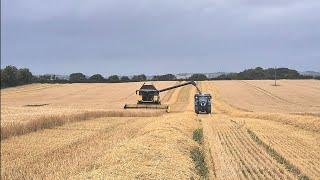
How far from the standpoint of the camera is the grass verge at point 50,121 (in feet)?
87.0

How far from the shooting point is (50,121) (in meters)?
32.3

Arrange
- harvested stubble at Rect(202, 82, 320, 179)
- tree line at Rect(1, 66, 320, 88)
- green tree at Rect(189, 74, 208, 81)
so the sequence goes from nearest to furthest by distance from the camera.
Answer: harvested stubble at Rect(202, 82, 320, 179)
tree line at Rect(1, 66, 320, 88)
green tree at Rect(189, 74, 208, 81)

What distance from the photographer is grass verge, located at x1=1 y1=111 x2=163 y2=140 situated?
2652cm

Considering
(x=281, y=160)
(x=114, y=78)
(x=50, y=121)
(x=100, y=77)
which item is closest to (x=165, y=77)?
(x=114, y=78)

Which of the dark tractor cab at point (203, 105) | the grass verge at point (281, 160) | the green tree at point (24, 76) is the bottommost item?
the dark tractor cab at point (203, 105)

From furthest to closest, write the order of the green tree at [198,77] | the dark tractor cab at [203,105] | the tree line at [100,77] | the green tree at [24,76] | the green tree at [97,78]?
the green tree at [97,78] < the green tree at [198,77] < the green tree at [24,76] < the tree line at [100,77] < the dark tractor cab at [203,105]

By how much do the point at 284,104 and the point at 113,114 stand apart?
20.6 m

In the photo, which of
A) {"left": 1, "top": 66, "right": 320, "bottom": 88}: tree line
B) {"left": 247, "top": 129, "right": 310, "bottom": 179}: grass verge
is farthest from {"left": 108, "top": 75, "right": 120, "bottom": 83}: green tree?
{"left": 247, "top": 129, "right": 310, "bottom": 179}: grass verge

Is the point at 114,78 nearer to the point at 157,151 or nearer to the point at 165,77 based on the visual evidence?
the point at 165,77

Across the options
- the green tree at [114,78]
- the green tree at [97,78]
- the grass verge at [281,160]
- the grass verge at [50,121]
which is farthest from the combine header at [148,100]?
the green tree at [97,78]

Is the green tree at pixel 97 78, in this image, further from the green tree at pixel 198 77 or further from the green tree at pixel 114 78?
the green tree at pixel 198 77

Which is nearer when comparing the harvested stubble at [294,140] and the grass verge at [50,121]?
the harvested stubble at [294,140]

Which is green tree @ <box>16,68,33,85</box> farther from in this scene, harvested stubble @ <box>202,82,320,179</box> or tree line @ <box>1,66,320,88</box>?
harvested stubble @ <box>202,82,320,179</box>

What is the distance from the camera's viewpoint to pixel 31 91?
95062 mm
